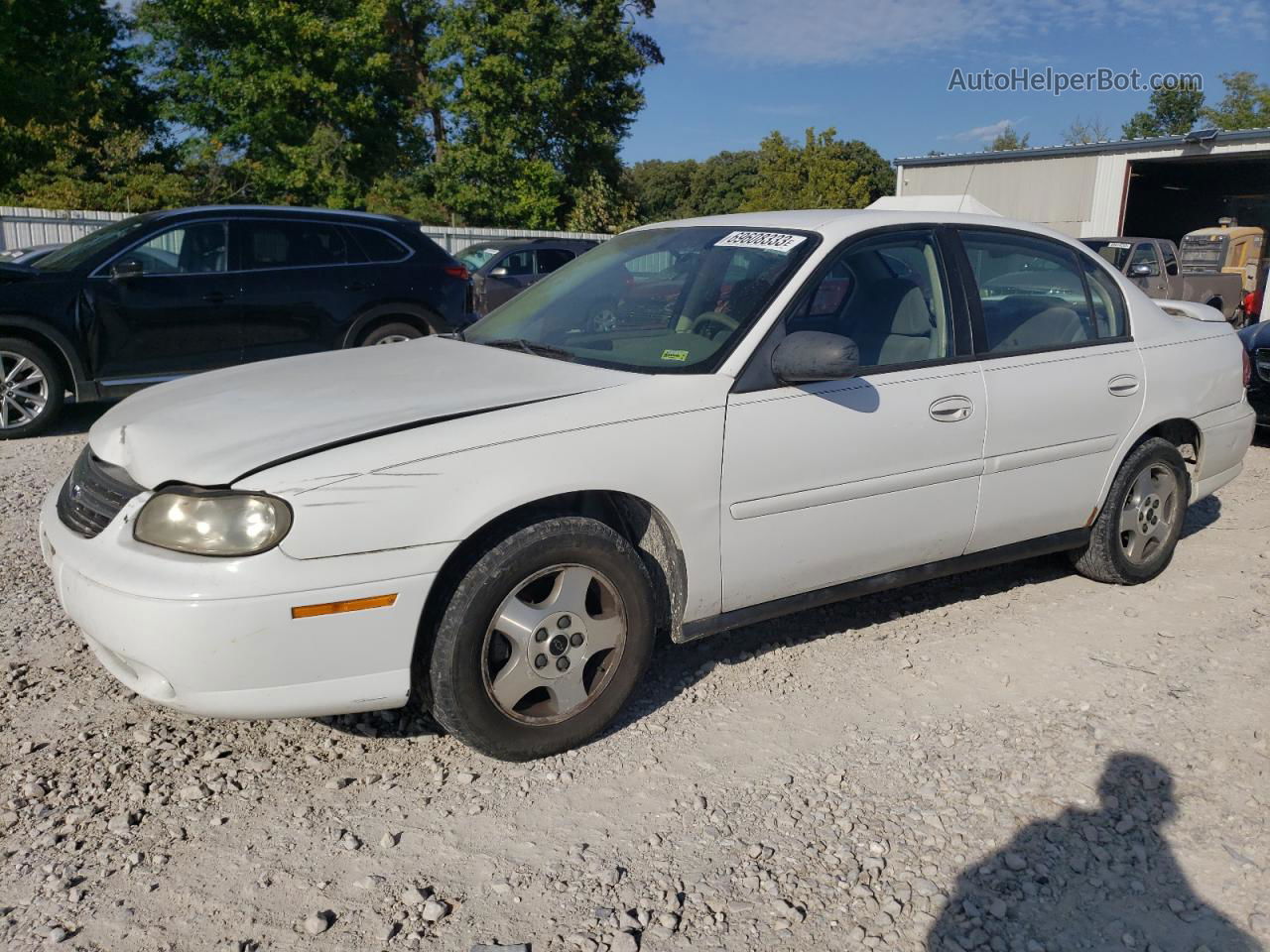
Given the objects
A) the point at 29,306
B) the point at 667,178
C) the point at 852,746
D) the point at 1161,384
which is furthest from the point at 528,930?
the point at 667,178

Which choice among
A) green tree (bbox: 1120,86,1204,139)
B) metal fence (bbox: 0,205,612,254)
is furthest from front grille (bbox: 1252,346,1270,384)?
green tree (bbox: 1120,86,1204,139)

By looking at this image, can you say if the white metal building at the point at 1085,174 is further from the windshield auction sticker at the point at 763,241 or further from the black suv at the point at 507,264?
the windshield auction sticker at the point at 763,241

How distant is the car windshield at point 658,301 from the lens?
3734 mm

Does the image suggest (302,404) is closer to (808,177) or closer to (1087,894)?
(1087,894)

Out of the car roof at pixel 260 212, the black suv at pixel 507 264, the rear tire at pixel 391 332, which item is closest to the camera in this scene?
the car roof at pixel 260 212

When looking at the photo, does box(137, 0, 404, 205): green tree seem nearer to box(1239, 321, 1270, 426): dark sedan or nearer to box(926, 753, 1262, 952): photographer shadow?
box(1239, 321, 1270, 426): dark sedan

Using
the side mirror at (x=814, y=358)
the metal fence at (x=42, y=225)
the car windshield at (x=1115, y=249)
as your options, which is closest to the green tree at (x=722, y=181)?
the metal fence at (x=42, y=225)

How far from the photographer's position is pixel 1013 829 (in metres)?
3.04

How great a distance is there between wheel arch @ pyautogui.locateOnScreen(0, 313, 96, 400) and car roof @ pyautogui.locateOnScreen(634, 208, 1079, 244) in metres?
5.16

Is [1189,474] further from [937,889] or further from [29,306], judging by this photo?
[29,306]

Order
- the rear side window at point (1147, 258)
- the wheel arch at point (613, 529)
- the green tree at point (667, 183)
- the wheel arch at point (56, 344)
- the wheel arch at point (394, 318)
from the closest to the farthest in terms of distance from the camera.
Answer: the wheel arch at point (613, 529)
the wheel arch at point (56, 344)
the wheel arch at point (394, 318)
the rear side window at point (1147, 258)
the green tree at point (667, 183)

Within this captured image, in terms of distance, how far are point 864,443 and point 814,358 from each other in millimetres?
445

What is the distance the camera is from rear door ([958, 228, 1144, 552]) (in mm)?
4258

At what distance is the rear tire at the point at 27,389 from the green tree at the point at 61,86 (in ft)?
66.4
